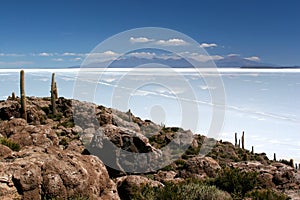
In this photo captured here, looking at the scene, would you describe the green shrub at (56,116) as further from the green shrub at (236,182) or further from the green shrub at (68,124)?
the green shrub at (236,182)

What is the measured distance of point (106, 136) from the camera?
18.6 metres

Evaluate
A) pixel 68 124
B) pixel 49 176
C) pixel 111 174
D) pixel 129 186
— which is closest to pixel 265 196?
pixel 129 186

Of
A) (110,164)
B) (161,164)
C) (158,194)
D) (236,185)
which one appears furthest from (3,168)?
(161,164)

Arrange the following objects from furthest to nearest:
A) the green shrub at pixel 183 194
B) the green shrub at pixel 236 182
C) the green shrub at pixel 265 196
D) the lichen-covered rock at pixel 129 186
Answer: the green shrub at pixel 236 182, the lichen-covered rock at pixel 129 186, the green shrub at pixel 265 196, the green shrub at pixel 183 194

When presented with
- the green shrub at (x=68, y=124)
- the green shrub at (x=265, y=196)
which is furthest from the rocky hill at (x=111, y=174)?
the green shrub at (x=68, y=124)

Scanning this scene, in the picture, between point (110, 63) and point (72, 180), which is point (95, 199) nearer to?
point (72, 180)

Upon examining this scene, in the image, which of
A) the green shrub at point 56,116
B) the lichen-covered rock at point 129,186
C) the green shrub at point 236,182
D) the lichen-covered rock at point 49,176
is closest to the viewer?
the lichen-covered rock at point 49,176

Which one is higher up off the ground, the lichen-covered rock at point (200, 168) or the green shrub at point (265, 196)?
the green shrub at point (265, 196)

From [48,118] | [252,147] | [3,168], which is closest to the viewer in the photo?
[3,168]

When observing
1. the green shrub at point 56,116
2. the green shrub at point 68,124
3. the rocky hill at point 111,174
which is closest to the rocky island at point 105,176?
the rocky hill at point 111,174

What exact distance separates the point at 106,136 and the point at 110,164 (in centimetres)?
165

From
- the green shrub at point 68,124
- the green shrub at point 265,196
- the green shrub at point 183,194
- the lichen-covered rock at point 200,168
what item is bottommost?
the lichen-covered rock at point 200,168

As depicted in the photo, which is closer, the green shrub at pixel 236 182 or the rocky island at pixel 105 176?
the rocky island at pixel 105 176

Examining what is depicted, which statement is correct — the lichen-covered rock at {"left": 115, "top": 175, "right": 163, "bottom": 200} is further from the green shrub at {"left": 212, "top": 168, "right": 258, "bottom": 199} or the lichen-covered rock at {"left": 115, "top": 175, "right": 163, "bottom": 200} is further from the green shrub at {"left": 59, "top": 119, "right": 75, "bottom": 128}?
the green shrub at {"left": 59, "top": 119, "right": 75, "bottom": 128}
